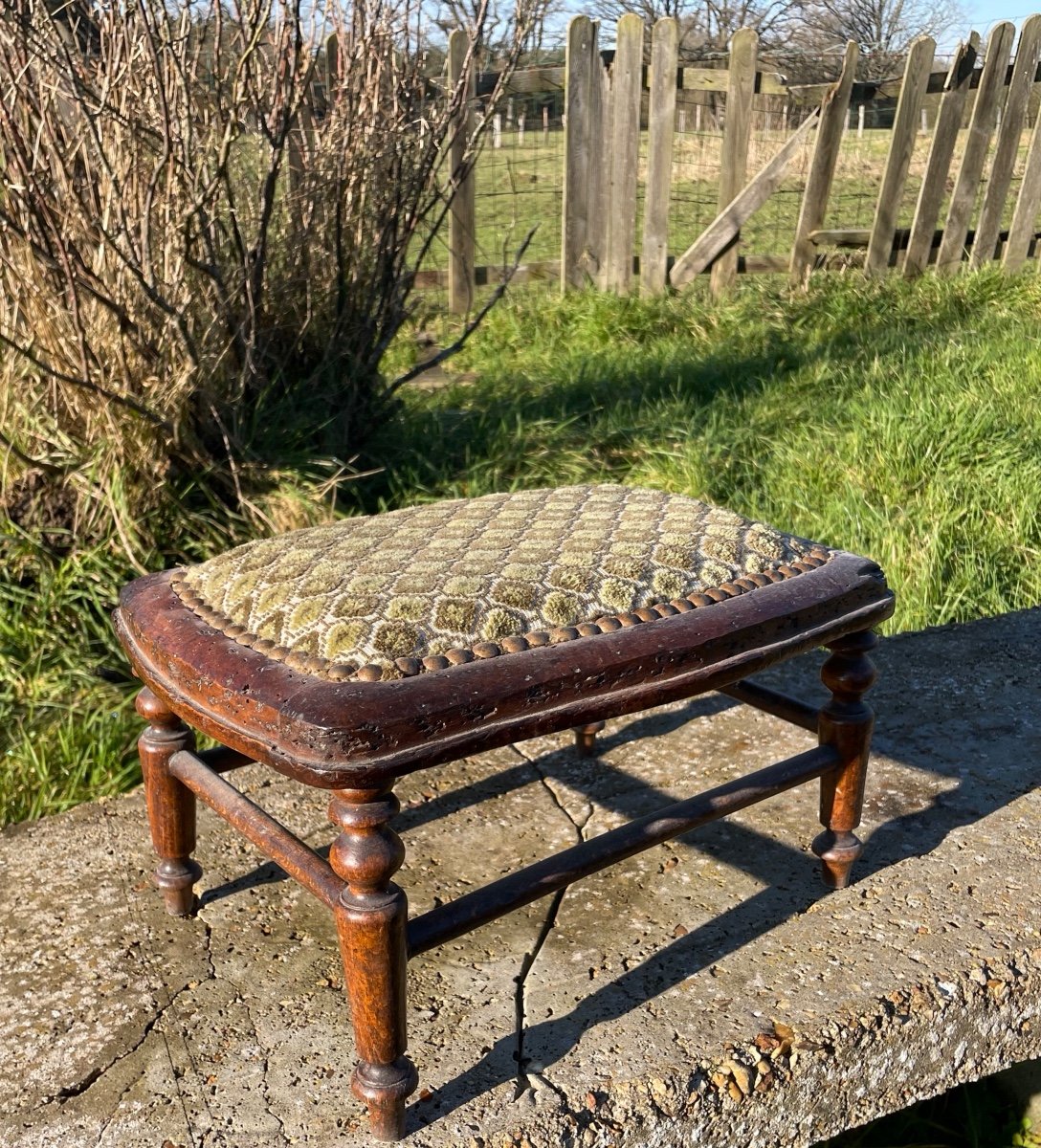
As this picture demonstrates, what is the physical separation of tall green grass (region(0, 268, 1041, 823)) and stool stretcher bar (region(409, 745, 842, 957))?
1.36 m

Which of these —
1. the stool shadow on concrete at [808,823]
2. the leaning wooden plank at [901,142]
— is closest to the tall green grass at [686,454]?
the stool shadow on concrete at [808,823]

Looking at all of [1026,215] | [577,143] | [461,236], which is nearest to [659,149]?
[577,143]

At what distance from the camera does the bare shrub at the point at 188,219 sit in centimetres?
274

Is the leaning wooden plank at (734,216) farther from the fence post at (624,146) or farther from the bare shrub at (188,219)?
the bare shrub at (188,219)

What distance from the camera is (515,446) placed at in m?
3.86

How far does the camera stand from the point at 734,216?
6.31 metres

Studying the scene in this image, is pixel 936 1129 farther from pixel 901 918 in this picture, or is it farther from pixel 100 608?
pixel 100 608

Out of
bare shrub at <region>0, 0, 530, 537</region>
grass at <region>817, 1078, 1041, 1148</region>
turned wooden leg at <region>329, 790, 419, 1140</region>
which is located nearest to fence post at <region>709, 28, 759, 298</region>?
bare shrub at <region>0, 0, 530, 537</region>

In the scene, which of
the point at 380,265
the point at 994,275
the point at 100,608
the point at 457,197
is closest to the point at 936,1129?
the point at 100,608

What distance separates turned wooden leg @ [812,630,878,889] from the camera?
178 cm

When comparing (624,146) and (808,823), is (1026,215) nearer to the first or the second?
(624,146)

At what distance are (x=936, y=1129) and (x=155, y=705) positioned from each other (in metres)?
1.59

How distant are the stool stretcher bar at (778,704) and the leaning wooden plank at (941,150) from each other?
18.3 feet

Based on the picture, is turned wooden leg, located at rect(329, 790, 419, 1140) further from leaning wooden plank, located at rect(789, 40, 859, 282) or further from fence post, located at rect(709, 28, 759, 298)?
leaning wooden plank, located at rect(789, 40, 859, 282)
